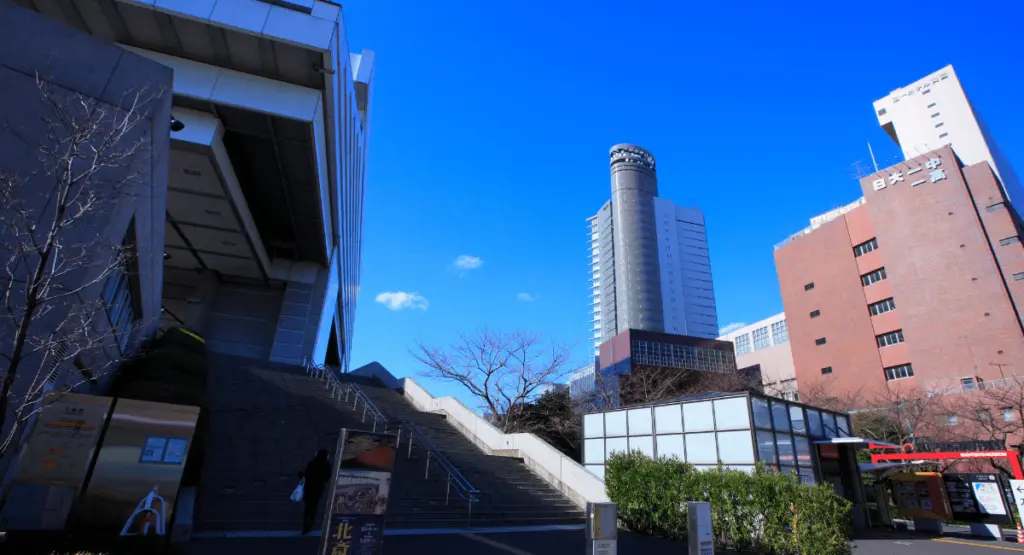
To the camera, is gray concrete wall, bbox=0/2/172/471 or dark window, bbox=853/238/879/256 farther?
dark window, bbox=853/238/879/256

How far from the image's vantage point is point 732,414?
12070mm

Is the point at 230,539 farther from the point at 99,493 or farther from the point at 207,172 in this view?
the point at 207,172

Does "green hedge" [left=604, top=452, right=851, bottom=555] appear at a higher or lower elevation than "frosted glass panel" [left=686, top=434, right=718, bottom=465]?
lower

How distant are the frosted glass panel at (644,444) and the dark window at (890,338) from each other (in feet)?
131

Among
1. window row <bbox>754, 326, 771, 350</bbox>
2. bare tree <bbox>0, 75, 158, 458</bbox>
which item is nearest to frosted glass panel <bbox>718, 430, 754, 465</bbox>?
bare tree <bbox>0, 75, 158, 458</bbox>

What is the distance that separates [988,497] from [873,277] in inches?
1432

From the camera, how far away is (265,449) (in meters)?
12.0

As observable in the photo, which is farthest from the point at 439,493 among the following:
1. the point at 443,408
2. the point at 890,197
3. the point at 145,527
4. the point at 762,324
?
the point at 762,324

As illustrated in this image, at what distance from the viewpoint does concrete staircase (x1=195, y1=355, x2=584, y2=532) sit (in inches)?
367

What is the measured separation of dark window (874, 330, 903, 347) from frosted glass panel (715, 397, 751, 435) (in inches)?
1561

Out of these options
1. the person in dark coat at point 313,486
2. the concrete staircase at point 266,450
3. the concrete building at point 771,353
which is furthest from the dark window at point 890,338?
the person in dark coat at point 313,486

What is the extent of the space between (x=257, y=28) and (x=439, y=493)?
16531 millimetres

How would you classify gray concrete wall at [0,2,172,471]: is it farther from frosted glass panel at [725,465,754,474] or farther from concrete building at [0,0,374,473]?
frosted glass panel at [725,465,754,474]

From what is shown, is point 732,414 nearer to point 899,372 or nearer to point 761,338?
point 899,372
